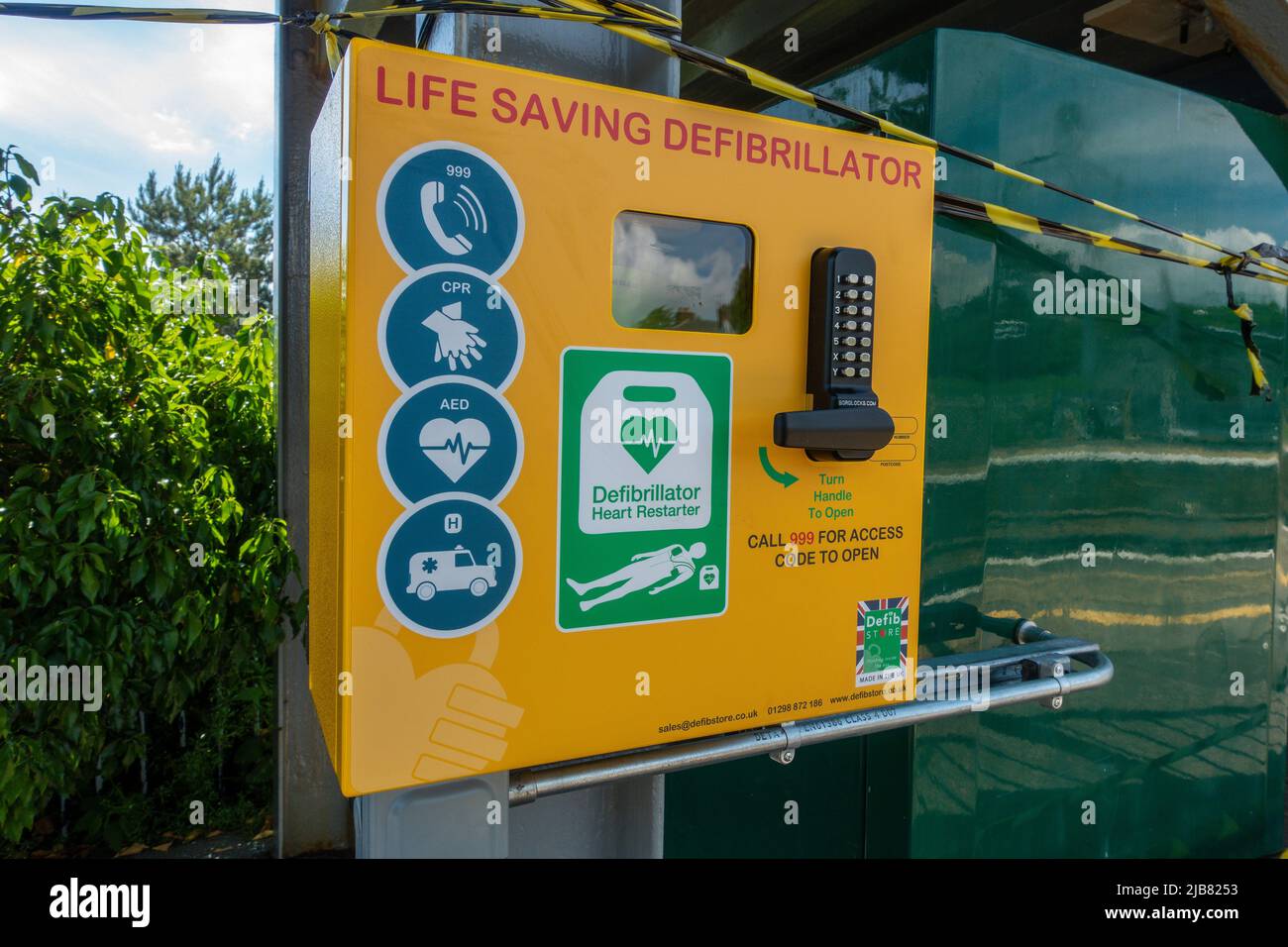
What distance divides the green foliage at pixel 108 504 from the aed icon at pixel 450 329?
1748mm

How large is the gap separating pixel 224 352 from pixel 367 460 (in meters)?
2.57

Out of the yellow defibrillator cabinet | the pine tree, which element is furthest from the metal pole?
the pine tree

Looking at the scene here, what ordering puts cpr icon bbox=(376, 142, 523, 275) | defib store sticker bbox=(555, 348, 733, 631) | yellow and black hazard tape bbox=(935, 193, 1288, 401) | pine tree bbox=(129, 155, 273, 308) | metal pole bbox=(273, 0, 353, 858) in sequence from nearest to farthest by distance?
cpr icon bbox=(376, 142, 523, 275) → defib store sticker bbox=(555, 348, 733, 631) → yellow and black hazard tape bbox=(935, 193, 1288, 401) → metal pole bbox=(273, 0, 353, 858) → pine tree bbox=(129, 155, 273, 308)

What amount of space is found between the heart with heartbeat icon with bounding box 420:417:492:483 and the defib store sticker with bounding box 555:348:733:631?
13cm

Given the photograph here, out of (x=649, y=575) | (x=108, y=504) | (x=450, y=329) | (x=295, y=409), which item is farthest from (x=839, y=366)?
(x=295, y=409)

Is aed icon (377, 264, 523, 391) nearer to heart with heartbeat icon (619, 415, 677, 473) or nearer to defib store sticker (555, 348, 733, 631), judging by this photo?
defib store sticker (555, 348, 733, 631)

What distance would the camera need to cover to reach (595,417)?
4.50 feet

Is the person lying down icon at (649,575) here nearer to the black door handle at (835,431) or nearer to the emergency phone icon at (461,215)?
the black door handle at (835,431)

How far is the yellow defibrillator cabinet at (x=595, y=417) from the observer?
48.6 inches

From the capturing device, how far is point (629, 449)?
1.40 metres

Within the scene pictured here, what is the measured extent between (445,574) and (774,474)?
59 centimetres

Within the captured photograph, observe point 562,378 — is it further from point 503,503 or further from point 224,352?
point 224,352

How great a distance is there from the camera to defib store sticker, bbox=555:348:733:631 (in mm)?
1362

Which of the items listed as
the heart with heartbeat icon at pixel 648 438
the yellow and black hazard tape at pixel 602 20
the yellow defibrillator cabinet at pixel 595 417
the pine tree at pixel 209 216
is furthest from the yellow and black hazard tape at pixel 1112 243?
the pine tree at pixel 209 216
